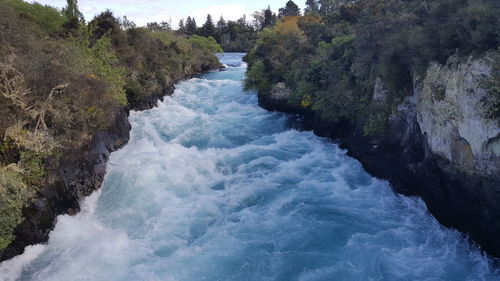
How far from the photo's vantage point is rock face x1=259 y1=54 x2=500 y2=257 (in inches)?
376

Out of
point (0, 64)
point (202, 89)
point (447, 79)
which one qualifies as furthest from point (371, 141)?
point (202, 89)

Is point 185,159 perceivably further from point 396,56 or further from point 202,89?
point 202,89

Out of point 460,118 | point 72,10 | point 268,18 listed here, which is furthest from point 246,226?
point 268,18

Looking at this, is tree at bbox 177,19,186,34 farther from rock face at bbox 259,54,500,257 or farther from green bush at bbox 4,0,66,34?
rock face at bbox 259,54,500,257

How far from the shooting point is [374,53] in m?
17.0

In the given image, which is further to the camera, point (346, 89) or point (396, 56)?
point (346, 89)

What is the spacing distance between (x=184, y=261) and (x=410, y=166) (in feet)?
27.5

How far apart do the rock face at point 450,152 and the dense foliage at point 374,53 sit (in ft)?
1.70

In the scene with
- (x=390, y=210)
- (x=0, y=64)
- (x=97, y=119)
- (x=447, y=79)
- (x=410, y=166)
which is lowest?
(x=390, y=210)

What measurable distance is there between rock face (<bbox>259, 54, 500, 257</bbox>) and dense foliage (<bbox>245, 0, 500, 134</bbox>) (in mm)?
518

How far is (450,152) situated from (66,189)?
39.1 ft

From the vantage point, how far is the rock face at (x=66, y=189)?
1023 cm

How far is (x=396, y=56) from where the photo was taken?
1398 centimetres

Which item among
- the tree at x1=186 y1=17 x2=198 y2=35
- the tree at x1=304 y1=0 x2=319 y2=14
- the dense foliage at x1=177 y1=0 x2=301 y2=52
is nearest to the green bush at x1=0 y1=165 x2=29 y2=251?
the dense foliage at x1=177 y1=0 x2=301 y2=52
